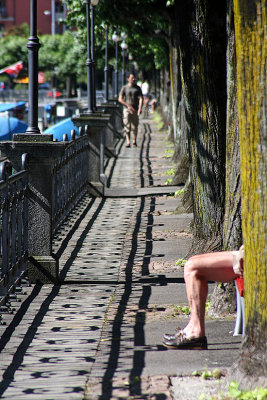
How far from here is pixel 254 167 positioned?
4.66 metres

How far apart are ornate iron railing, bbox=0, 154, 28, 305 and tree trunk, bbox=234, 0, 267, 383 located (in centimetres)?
252

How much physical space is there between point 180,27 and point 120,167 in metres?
11.3

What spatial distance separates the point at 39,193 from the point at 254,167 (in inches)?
157

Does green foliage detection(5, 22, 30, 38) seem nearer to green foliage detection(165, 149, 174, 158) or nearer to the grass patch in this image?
green foliage detection(165, 149, 174, 158)

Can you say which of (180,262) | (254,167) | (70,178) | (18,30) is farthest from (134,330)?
(18,30)

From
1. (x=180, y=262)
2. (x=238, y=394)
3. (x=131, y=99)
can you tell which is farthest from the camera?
(x=131, y=99)

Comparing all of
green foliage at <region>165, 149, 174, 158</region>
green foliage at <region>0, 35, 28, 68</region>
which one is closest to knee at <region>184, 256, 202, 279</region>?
green foliage at <region>165, 149, 174, 158</region>

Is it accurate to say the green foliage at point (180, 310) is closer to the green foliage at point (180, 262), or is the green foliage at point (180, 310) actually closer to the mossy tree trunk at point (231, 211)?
the mossy tree trunk at point (231, 211)

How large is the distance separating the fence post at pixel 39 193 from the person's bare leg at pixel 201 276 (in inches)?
116

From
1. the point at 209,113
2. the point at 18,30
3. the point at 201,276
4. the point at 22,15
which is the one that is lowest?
the point at 201,276

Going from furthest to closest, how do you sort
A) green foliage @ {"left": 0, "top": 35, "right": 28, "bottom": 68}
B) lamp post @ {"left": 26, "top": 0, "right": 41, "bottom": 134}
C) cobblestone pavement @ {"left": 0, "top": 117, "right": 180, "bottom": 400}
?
green foliage @ {"left": 0, "top": 35, "right": 28, "bottom": 68}
lamp post @ {"left": 26, "top": 0, "right": 41, "bottom": 134}
cobblestone pavement @ {"left": 0, "top": 117, "right": 180, "bottom": 400}

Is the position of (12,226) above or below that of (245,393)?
above

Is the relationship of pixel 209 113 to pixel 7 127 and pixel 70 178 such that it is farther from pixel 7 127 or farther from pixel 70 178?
pixel 7 127

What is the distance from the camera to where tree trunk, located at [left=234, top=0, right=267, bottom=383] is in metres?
4.57
